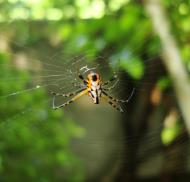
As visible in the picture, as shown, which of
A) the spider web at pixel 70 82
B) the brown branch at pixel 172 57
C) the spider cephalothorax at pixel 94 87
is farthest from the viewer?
the brown branch at pixel 172 57

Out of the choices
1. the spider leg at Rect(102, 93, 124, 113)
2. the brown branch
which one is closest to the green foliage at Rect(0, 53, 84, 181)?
the spider leg at Rect(102, 93, 124, 113)

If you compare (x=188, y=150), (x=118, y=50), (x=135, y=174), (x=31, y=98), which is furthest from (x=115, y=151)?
(x=118, y=50)

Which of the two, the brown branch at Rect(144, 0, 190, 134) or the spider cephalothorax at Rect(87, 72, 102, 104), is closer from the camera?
the spider cephalothorax at Rect(87, 72, 102, 104)

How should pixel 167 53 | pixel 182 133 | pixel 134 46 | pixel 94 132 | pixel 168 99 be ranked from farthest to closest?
pixel 94 132
pixel 168 99
pixel 182 133
pixel 134 46
pixel 167 53

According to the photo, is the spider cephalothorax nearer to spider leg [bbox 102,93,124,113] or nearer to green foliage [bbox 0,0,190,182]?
spider leg [bbox 102,93,124,113]

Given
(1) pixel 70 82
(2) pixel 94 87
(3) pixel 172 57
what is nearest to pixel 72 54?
(3) pixel 172 57

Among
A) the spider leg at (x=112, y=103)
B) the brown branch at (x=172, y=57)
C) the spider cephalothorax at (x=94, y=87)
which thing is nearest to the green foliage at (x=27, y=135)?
the spider leg at (x=112, y=103)

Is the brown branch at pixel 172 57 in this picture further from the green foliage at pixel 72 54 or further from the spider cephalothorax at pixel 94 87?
the spider cephalothorax at pixel 94 87

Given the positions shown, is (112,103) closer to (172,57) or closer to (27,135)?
(172,57)

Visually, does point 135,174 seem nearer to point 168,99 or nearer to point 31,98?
point 168,99
